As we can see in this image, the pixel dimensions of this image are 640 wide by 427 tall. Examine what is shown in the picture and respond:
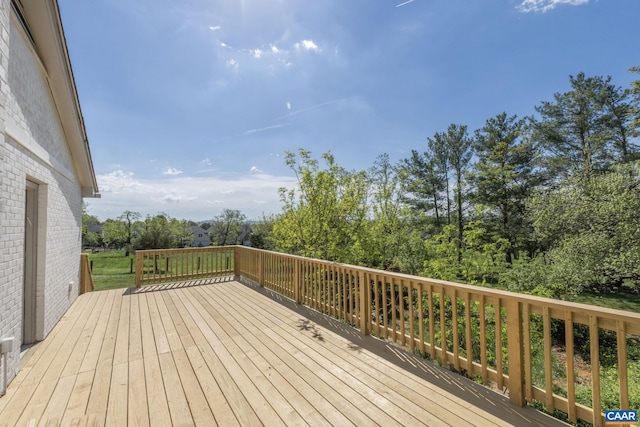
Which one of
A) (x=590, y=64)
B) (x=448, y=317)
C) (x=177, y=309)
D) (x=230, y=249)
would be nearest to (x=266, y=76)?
(x=230, y=249)

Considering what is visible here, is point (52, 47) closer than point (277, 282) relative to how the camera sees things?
Yes

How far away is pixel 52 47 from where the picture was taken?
11.3 ft

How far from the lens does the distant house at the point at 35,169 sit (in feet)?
8.08

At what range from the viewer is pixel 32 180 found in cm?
329

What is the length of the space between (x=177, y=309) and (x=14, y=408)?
2.53 metres

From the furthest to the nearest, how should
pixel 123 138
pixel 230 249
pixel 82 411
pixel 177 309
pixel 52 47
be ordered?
pixel 123 138
pixel 230 249
pixel 177 309
pixel 52 47
pixel 82 411

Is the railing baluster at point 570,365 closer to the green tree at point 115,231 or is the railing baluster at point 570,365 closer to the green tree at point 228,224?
the green tree at point 228,224

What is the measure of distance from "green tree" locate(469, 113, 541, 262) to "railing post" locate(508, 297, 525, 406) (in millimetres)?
15807

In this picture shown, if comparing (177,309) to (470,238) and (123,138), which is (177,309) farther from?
(123,138)

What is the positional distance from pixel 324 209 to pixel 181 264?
376 cm

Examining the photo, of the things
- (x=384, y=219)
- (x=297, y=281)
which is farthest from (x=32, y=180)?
(x=384, y=219)

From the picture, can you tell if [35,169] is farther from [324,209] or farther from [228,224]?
[228,224]

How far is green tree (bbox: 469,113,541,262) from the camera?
1586cm

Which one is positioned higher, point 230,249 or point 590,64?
point 590,64
